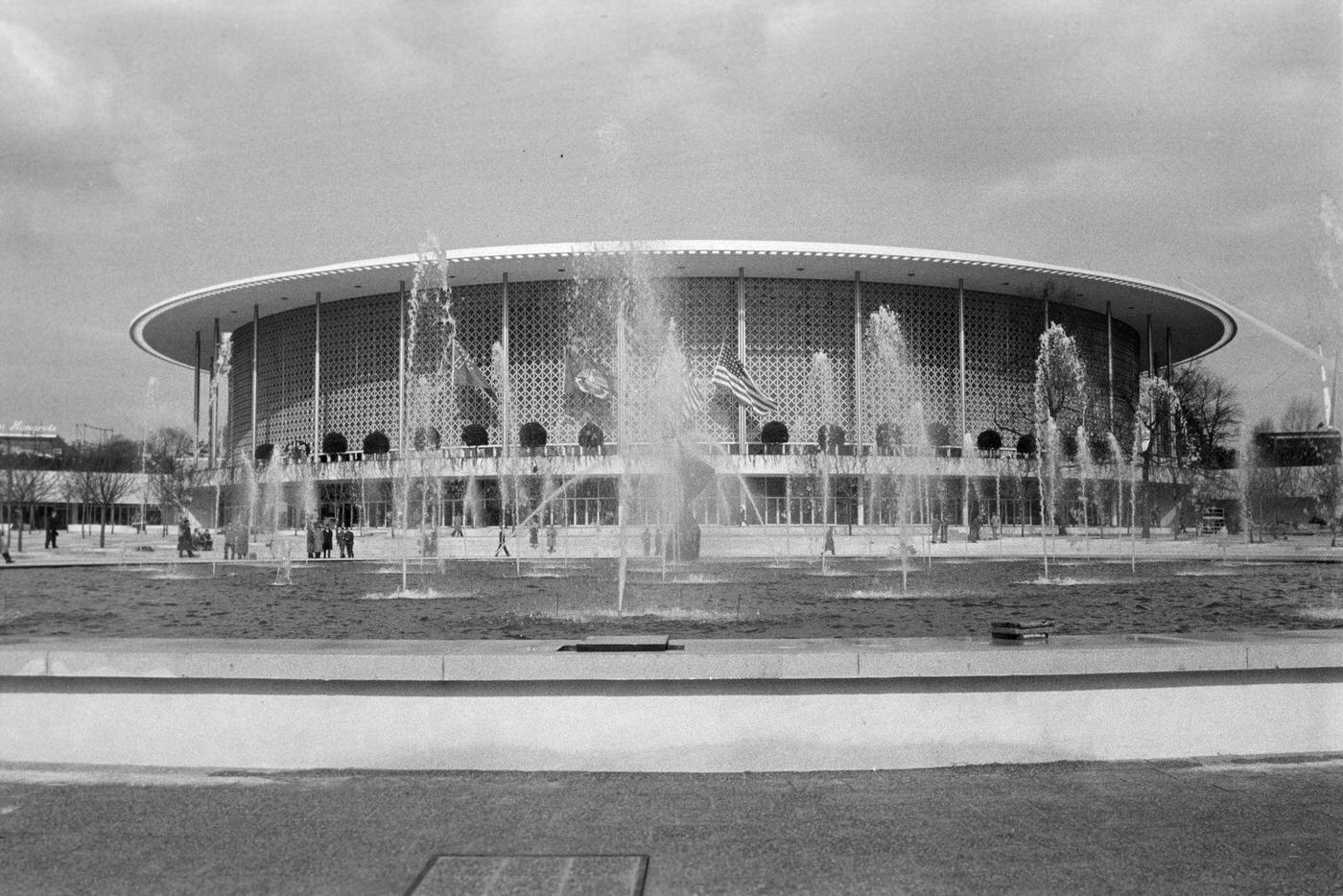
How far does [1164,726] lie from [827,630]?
493cm

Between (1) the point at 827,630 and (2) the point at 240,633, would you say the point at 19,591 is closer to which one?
(2) the point at 240,633

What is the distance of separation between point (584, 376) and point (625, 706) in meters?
49.2

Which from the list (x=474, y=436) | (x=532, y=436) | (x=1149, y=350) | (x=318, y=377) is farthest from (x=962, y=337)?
(x=318, y=377)

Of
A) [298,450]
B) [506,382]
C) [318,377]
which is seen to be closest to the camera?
[506,382]

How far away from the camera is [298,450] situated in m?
60.2

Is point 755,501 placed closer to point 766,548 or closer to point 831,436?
point 831,436

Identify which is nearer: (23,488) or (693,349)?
(23,488)

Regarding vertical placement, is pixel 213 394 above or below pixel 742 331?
below

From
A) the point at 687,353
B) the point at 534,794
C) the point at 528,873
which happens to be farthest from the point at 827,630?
the point at 687,353

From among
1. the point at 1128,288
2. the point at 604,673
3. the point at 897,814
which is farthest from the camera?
the point at 1128,288

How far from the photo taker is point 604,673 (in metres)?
5.21

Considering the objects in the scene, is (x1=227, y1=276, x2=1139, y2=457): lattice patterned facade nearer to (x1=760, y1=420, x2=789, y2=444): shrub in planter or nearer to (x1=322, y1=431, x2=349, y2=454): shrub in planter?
(x1=760, y1=420, x2=789, y2=444): shrub in planter

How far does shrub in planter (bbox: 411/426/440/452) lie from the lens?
56781 mm

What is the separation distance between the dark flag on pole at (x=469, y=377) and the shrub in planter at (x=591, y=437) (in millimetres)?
5076
